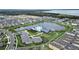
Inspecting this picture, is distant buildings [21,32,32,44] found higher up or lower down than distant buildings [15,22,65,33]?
lower down

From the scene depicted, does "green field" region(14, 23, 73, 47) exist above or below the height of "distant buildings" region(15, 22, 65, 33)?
below

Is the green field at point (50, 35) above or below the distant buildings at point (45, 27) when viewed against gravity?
below

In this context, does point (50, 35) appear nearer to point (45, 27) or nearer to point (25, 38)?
point (45, 27)

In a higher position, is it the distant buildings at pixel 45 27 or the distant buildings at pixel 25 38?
the distant buildings at pixel 45 27
